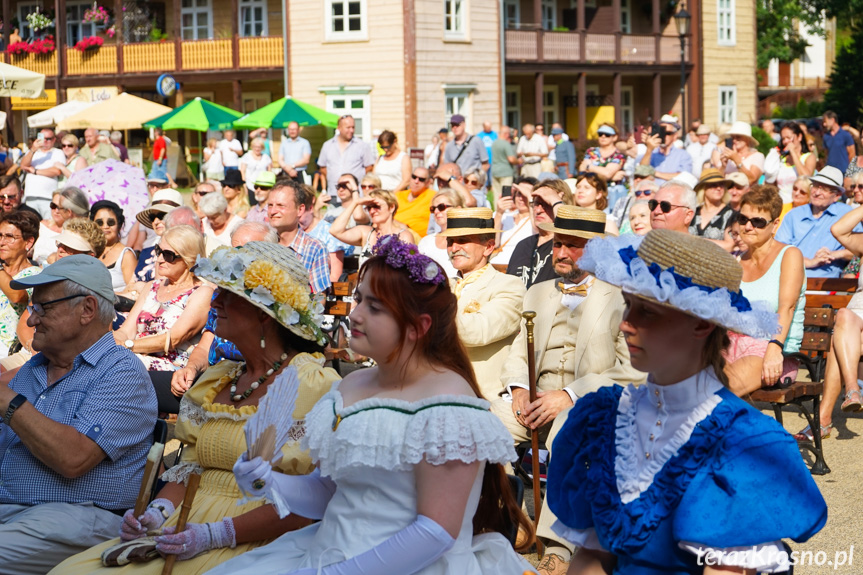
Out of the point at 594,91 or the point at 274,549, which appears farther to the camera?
the point at 594,91

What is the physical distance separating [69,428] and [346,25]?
25336mm

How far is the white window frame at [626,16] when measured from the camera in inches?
1395

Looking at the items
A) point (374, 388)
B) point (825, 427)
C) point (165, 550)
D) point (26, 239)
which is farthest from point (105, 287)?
point (825, 427)

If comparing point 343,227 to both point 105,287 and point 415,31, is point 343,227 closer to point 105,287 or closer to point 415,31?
point 105,287

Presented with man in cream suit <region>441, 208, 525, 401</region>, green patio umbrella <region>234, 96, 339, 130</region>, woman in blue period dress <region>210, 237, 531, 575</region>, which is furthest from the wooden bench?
green patio umbrella <region>234, 96, 339, 130</region>

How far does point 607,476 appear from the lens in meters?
2.50

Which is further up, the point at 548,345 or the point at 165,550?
the point at 548,345

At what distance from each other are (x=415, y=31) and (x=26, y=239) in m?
21.5

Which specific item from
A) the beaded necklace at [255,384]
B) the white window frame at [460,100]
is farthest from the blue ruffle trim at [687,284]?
the white window frame at [460,100]

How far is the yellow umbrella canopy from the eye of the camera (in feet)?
76.9

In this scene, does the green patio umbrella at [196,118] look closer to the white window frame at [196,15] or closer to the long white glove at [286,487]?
the white window frame at [196,15]

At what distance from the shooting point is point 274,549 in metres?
2.96

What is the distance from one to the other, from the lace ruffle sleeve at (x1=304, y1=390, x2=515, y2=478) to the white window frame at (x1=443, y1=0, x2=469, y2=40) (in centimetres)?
2619

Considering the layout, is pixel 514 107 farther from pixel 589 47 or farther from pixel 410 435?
pixel 410 435
